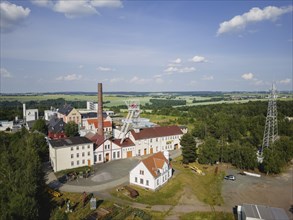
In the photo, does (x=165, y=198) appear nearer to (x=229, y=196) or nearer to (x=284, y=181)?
(x=229, y=196)

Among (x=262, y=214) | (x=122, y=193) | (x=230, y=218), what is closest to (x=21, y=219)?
(x=122, y=193)

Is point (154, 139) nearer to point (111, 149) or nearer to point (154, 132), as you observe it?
point (154, 132)

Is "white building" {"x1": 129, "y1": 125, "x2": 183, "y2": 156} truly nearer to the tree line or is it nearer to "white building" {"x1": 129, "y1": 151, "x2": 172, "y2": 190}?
"white building" {"x1": 129, "y1": 151, "x2": 172, "y2": 190}

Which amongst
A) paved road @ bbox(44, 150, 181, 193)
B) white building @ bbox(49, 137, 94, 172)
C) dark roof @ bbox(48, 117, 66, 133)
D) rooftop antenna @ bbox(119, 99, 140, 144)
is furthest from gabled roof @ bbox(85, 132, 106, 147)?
dark roof @ bbox(48, 117, 66, 133)

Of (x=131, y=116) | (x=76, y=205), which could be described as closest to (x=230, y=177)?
(x=131, y=116)

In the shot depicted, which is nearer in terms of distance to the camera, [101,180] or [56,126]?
[101,180]

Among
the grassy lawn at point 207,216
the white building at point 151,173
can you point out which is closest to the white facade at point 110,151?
the white building at point 151,173
